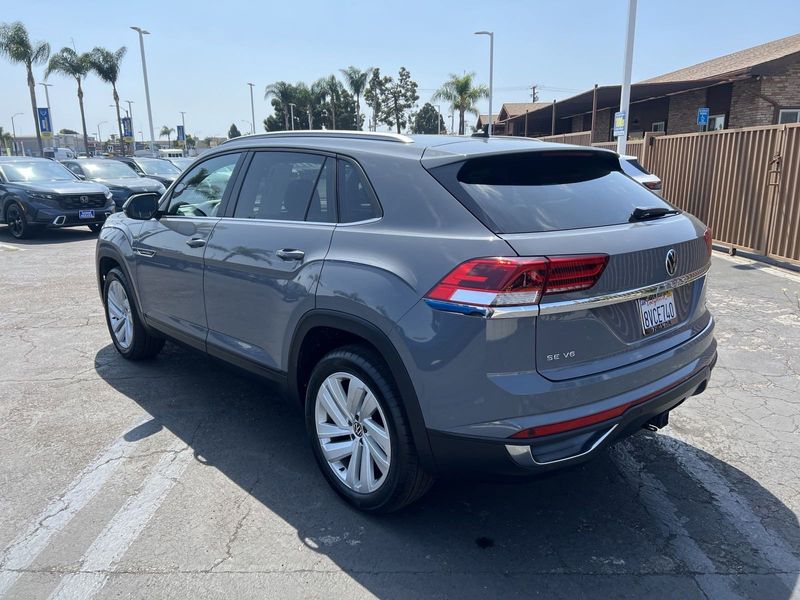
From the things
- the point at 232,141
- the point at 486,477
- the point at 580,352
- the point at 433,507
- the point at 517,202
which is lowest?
the point at 433,507

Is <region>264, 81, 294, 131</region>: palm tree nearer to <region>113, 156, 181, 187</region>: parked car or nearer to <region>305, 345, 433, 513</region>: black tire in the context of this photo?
<region>113, 156, 181, 187</region>: parked car

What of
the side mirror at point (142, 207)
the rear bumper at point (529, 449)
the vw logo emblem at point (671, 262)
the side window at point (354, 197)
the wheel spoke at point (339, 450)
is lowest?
the wheel spoke at point (339, 450)

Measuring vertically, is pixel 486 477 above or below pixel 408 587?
above

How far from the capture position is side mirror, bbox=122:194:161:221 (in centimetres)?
452

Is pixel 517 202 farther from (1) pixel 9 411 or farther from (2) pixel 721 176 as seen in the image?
(2) pixel 721 176

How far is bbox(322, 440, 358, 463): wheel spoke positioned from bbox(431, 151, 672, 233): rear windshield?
1280mm

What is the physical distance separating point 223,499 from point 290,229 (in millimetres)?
1439

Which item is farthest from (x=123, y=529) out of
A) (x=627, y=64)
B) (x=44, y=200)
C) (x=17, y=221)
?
(x=627, y=64)

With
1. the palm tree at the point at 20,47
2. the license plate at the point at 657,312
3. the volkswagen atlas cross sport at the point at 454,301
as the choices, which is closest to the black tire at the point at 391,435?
the volkswagen atlas cross sport at the point at 454,301

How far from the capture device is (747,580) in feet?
8.32

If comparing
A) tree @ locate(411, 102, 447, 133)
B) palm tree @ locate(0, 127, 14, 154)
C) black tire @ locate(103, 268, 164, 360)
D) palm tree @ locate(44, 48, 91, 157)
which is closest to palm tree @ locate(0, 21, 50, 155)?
palm tree @ locate(44, 48, 91, 157)

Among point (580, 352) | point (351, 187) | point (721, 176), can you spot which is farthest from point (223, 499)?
point (721, 176)

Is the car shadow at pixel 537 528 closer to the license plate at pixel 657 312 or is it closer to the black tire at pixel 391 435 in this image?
the black tire at pixel 391 435

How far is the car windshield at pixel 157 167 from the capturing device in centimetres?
1908
